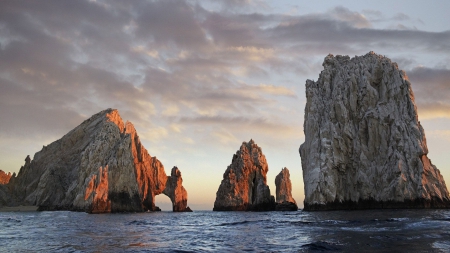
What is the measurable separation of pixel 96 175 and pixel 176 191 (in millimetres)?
25938

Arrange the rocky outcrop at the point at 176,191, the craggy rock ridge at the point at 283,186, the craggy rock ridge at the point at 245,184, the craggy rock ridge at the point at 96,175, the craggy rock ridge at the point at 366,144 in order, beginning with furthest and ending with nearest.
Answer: the craggy rock ridge at the point at 283,186 → the rocky outcrop at the point at 176,191 → the craggy rock ridge at the point at 245,184 → the craggy rock ridge at the point at 96,175 → the craggy rock ridge at the point at 366,144

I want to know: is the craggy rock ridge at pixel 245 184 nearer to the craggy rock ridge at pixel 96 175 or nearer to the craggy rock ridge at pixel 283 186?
the craggy rock ridge at pixel 96 175

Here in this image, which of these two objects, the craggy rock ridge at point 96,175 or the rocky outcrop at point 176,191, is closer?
the craggy rock ridge at point 96,175

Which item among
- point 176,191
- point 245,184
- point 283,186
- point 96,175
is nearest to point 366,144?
point 245,184

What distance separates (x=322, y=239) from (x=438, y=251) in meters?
6.90

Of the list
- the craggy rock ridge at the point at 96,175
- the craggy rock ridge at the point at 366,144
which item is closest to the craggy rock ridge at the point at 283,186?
the craggy rock ridge at the point at 96,175

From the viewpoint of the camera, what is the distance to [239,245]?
21.7 metres

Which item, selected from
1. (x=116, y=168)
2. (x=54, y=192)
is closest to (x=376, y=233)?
(x=116, y=168)

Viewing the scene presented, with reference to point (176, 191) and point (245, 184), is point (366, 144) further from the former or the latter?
point (176, 191)

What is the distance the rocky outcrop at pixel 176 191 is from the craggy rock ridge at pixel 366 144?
41489mm

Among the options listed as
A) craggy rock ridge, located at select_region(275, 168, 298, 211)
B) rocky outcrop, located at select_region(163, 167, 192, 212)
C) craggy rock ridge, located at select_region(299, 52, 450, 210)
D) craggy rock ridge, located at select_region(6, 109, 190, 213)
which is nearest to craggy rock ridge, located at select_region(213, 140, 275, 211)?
rocky outcrop, located at select_region(163, 167, 192, 212)

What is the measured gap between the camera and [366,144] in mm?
75312

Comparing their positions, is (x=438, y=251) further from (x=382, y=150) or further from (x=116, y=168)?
(x=116, y=168)

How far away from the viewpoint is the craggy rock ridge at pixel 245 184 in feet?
337
